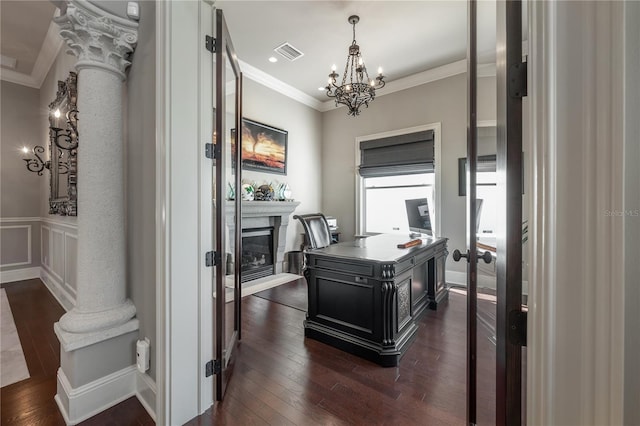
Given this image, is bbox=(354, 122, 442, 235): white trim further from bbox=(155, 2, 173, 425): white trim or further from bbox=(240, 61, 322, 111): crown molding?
bbox=(155, 2, 173, 425): white trim

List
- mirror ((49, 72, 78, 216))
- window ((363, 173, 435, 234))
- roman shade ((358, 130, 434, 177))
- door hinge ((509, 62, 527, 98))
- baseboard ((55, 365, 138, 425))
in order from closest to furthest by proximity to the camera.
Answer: door hinge ((509, 62, 527, 98)) < baseboard ((55, 365, 138, 425)) < mirror ((49, 72, 78, 216)) < roman shade ((358, 130, 434, 177)) < window ((363, 173, 435, 234))

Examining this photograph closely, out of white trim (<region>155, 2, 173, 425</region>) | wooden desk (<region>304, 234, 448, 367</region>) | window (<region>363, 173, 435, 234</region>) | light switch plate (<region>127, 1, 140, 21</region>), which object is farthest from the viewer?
window (<region>363, 173, 435, 234</region>)

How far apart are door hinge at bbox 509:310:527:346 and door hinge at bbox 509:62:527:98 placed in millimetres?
561

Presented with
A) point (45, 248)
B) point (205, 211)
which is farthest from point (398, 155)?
point (45, 248)

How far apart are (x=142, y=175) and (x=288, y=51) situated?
3.03m

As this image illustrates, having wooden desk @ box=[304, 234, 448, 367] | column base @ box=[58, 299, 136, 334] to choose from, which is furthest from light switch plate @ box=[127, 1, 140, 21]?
wooden desk @ box=[304, 234, 448, 367]

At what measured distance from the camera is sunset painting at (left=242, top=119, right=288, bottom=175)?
13.9 feet

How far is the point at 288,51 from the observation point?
379 centimetres

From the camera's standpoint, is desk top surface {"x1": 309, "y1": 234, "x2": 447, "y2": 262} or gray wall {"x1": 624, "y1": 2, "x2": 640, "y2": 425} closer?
gray wall {"x1": 624, "y1": 2, "x2": 640, "y2": 425}

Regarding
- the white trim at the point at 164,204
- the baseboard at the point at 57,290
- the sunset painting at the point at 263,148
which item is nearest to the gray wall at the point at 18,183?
the baseboard at the point at 57,290

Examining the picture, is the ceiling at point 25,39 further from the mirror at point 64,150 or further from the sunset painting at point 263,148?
the sunset painting at point 263,148

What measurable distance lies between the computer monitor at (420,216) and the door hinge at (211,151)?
2.39m

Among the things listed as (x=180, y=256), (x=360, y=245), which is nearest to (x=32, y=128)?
(x=180, y=256)

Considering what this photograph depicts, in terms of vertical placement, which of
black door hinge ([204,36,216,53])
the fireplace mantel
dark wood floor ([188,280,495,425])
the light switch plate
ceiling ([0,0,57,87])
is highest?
ceiling ([0,0,57,87])
